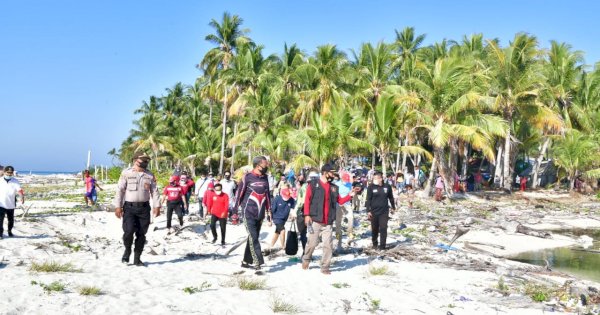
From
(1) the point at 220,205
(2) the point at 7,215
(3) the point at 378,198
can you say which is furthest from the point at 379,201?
(2) the point at 7,215

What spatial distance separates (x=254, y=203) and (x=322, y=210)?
1.12m

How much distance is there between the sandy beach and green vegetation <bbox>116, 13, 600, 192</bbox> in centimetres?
1340

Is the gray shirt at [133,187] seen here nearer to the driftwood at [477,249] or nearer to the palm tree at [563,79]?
the driftwood at [477,249]

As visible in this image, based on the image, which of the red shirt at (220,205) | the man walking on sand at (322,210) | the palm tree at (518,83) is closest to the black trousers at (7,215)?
the red shirt at (220,205)

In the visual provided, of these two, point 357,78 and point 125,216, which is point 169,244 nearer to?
point 125,216

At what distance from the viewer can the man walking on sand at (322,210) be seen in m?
8.38

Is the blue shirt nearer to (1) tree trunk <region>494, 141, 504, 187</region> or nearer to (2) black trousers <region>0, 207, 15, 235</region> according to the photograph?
(2) black trousers <region>0, 207, 15, 235</region>

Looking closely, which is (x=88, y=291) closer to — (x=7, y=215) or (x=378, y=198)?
(x=7, y=215)

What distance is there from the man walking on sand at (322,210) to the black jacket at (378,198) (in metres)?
2.02

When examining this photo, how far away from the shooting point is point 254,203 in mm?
8344

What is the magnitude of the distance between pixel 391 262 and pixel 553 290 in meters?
2.96

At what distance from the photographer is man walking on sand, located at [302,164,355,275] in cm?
838

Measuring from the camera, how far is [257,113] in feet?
106

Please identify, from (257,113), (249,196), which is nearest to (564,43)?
(257,113)
